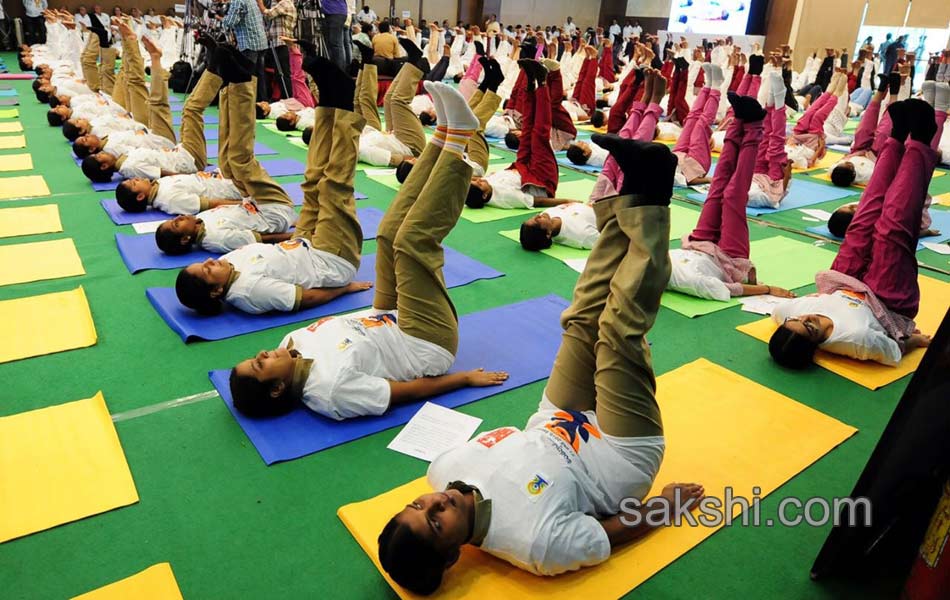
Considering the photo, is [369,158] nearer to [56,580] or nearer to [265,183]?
[265,183]

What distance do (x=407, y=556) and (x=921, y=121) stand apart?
3.16 metres

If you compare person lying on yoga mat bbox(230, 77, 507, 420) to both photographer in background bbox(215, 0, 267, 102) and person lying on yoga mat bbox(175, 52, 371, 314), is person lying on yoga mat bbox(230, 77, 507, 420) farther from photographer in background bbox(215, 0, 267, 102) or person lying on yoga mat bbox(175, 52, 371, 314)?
photographer in background bbox(215, 0, 267, 102)

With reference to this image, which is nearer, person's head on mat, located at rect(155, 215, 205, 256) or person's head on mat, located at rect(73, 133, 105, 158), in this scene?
person's head on mat, located at rect(155, 215, 205, 256)

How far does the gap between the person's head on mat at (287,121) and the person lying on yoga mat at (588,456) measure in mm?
7121

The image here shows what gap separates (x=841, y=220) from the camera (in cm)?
497

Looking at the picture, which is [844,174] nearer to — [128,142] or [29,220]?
[128,142]

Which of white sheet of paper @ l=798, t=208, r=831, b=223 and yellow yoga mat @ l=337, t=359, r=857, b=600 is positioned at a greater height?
white sheet of paper @ l=798, t=208, r=831, b=223

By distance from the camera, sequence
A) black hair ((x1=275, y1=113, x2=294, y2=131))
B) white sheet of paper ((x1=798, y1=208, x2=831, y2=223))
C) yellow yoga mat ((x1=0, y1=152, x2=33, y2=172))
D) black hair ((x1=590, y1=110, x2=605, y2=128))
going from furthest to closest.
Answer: black hair ((x1=590, y1=110, x2=605, y2=128)) < black hair ((x1=275, y1=113, x2=294, y2=131)) < yellow yoga mat ((x1=0, y1=152, x2=33, y2=172)) < white sheet of paper ((x1=798, y1=208, x2=831, y2=223))

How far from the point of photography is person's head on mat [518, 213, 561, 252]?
4.46 meters

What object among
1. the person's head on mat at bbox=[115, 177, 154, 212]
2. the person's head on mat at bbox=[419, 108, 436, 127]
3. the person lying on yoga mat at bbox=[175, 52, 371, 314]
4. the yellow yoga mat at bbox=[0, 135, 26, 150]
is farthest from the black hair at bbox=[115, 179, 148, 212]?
the person's head on mat at bbox=[419, 108, 436, 127]

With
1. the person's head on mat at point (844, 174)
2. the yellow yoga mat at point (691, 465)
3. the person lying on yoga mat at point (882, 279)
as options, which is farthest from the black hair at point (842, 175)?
the yellow yoga mat at point (691, 465)

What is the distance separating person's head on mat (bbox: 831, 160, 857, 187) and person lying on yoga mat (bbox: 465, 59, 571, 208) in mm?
3080

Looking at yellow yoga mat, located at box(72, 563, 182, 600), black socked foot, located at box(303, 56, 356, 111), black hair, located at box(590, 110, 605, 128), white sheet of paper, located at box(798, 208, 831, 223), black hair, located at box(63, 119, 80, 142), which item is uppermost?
black socked foot, located at box(303, 56, 356, 111)

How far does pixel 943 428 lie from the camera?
1643mm
